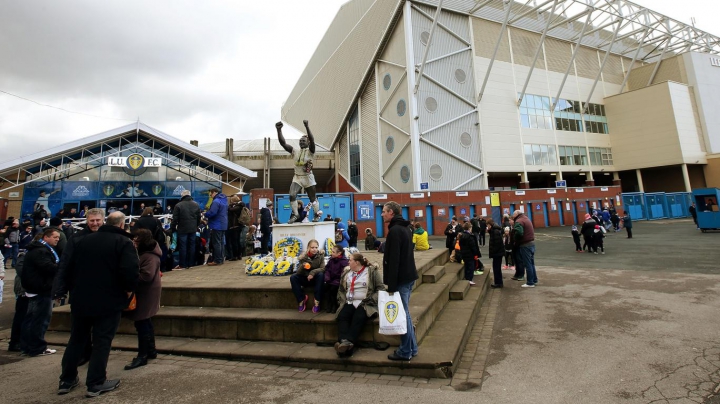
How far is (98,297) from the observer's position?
3.50m

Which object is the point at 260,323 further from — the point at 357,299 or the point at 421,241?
the point at 421,241

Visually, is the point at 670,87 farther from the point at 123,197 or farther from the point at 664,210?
the point at 123,197

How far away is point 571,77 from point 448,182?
20044 millimetres

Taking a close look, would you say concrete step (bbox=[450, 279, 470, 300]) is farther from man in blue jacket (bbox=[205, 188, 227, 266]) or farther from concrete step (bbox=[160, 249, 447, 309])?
man in blue jacket (bbox=[205, 188, 227, 266])

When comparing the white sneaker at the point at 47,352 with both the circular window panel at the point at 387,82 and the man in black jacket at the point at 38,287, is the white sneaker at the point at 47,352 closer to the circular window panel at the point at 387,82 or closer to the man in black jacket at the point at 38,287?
the man in black jacket at the point at 38,287

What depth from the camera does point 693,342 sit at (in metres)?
4.37

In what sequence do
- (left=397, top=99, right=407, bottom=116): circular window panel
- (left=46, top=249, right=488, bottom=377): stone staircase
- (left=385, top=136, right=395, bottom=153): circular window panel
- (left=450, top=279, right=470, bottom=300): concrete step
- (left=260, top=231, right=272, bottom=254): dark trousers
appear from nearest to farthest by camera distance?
(left=46, top=249, right=488, bottom=377): stone staircase < (left=450, top=279, right=470, bottom=300): concrete step < (left=260, top=231, right=272, bottom=254): dark trousers < (left=397, top=99, right=407, bottom=116): circular window panel < (left=385, top=136, right=395, bottom=153): circular window panel

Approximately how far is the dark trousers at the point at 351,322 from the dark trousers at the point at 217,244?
5.32 meters

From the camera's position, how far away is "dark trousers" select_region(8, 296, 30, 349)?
194 inches

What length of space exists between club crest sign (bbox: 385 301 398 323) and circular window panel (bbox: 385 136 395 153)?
24.2 meters

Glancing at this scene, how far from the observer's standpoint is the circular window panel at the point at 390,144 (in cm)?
2734

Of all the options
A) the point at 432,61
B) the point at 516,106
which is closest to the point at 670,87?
the point at 516,106

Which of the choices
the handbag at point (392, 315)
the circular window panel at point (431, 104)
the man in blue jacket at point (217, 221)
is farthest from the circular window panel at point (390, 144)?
the handbag at point (392, 315)

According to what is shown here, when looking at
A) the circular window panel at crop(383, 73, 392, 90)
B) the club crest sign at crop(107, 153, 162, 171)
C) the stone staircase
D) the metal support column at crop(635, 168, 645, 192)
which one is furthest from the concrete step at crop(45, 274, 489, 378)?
the metal support column at crop(635, 168, 645, 192)
